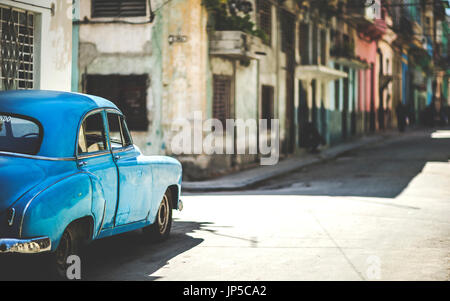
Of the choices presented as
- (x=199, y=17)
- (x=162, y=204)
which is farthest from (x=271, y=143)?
(x=162, y=204)

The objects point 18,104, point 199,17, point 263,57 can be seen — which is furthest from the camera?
point 263,57

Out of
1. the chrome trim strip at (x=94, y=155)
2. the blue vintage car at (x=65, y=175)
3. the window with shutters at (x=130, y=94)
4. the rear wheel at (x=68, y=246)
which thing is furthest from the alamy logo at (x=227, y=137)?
the rear wheel at (x=68, y=246)

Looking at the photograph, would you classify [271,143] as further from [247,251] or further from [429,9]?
[429,9]

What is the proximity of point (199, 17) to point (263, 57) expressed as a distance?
16.8 feet

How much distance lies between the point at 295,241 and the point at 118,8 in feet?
40.7

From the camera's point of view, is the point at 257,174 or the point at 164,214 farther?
the point at 257,174

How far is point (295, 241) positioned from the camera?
907 cm

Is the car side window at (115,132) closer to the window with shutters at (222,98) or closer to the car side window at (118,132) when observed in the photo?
the car side window at (118,132)

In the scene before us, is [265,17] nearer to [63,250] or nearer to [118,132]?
[118,132]

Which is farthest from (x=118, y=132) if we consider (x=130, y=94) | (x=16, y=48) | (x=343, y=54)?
(x=343, y=54)

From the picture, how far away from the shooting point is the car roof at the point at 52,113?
262 inches

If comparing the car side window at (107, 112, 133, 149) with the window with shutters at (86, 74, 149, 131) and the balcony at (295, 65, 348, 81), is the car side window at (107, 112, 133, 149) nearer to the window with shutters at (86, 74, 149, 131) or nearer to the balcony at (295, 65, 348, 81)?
the window with shutters at (86, 74, 149, 131)

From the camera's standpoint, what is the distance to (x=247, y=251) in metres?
8.34

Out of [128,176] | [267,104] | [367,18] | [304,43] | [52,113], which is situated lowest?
[128,176]
